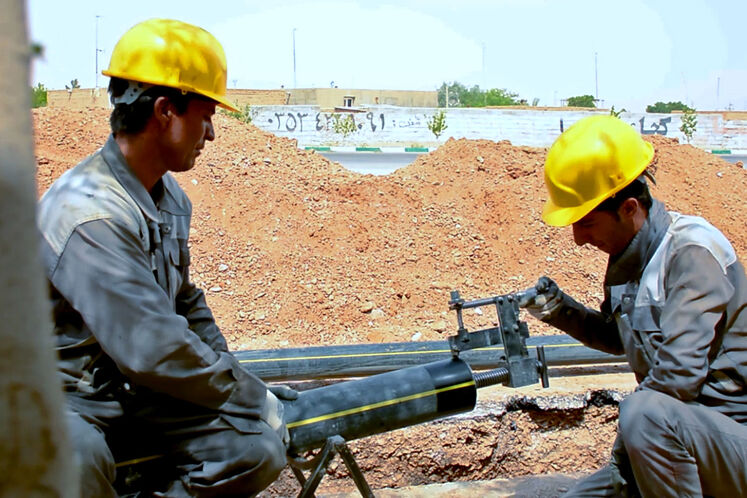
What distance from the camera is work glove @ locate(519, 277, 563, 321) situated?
3.07 meters

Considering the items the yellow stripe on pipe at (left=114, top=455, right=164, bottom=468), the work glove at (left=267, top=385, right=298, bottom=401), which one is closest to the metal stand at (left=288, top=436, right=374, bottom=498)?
the work glove at (left=267, top=385, right=298, bottom=401)

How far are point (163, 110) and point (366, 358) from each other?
2376 millimetres

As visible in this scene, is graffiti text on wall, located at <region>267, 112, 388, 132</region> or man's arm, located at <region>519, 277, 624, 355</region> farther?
graffiti text on wall, located at <region>267, 112, 388, 132</region>

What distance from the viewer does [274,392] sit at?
9.92ft

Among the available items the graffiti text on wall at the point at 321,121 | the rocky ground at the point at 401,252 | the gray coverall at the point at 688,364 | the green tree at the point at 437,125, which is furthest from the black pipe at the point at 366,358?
the graffiti text on wall at the point at 321,121

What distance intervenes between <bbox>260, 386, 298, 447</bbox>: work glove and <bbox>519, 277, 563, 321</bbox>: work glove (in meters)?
1.04

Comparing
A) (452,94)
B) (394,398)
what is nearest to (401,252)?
(394,398)

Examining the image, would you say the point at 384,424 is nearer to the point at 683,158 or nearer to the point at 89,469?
the point at 89,469

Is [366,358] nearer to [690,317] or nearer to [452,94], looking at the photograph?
[690,317]

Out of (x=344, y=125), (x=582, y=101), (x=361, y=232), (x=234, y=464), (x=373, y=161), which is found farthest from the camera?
(x=582, y=101)

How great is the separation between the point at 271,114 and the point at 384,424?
26892 millimetres

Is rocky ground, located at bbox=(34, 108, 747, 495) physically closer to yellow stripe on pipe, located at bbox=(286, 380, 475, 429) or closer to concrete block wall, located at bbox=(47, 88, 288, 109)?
yellow stripe on pipe, located at bbox=(286, 380, 475, 429)

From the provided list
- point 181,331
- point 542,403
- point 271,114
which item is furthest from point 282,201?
point 271,114

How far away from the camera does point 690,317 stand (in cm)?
257
